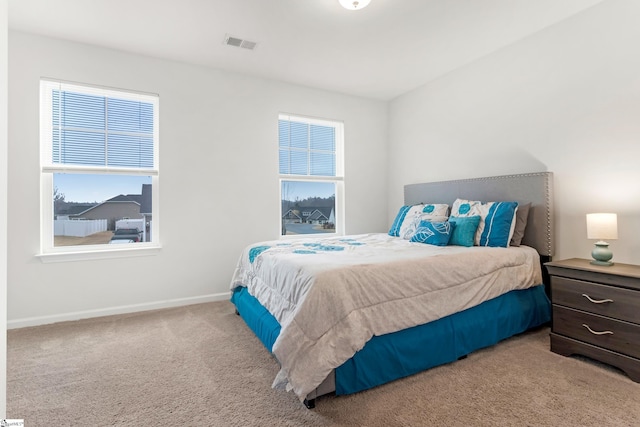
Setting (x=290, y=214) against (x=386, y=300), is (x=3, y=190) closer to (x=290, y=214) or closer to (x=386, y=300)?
(x=386, y=300)

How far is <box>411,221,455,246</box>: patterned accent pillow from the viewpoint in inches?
111

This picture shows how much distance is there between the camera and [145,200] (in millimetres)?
3402

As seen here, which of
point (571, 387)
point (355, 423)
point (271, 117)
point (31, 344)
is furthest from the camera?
point (271, 117)

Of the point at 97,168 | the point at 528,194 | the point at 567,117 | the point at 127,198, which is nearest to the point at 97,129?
the point at 97,168

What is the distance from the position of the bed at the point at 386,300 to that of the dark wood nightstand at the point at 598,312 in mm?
312

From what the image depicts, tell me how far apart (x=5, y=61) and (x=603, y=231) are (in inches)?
126

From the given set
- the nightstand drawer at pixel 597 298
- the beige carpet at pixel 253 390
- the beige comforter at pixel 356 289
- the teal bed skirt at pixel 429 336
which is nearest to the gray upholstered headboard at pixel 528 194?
the beige comforter at pixel 356 289

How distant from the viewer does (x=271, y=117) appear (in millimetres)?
3938

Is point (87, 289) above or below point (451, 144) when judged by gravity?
below

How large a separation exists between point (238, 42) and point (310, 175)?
181 centimetres

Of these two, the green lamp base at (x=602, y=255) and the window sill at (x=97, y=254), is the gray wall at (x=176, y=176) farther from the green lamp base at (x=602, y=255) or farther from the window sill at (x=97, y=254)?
the green lamp base at (x=602, y=255)

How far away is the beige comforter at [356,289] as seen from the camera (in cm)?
168

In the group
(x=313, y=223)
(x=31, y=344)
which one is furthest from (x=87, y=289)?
(x=313, y=223)

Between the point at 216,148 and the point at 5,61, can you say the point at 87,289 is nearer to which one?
the point at 216,148
